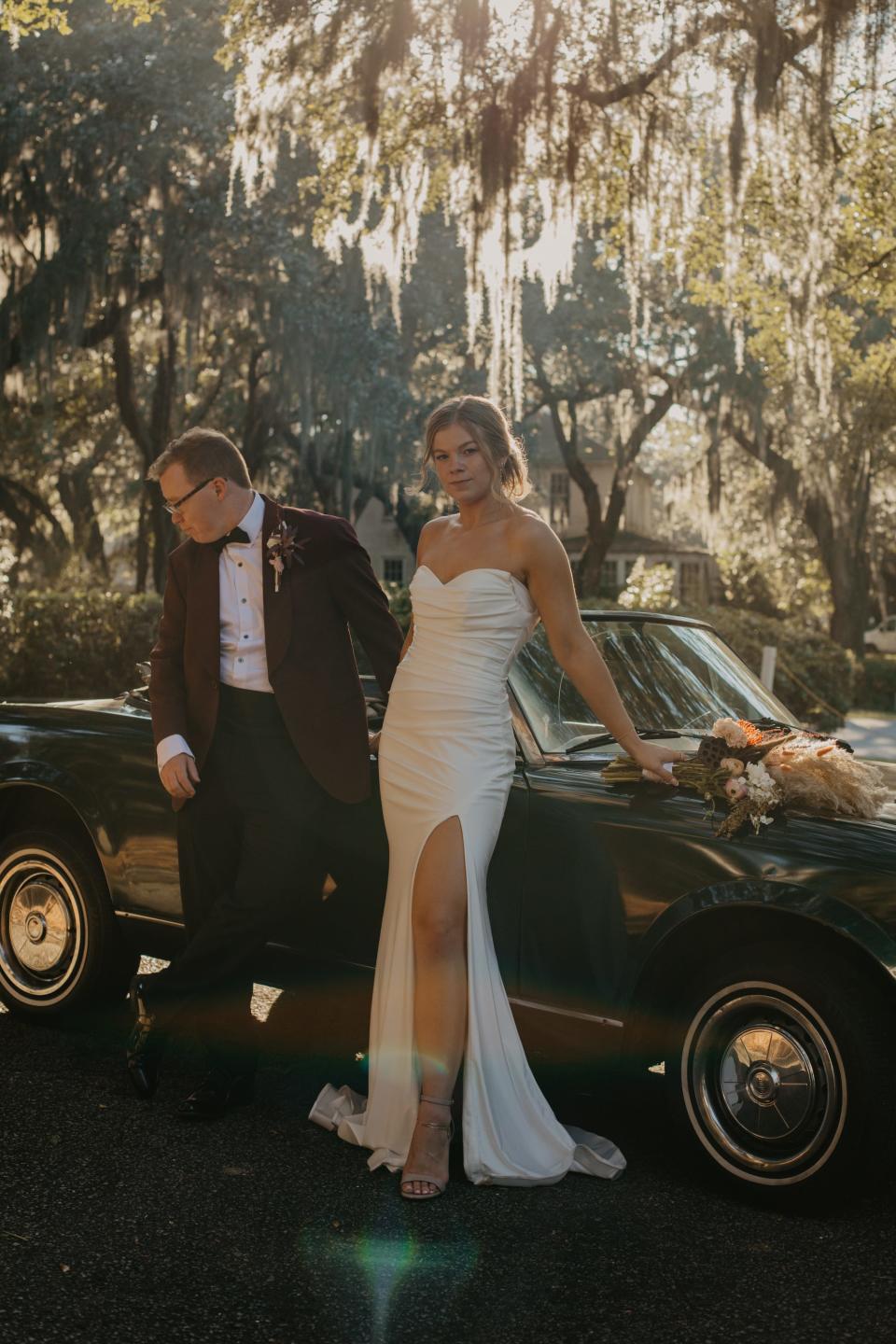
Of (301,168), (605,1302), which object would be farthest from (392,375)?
(605,1302)

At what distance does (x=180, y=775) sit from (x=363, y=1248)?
152 cm

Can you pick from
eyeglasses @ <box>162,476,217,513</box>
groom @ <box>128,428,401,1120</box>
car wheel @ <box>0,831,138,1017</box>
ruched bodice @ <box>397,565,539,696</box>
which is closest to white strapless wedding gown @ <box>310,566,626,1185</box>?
ruched bodice @ <box>397,565,539,696</box>

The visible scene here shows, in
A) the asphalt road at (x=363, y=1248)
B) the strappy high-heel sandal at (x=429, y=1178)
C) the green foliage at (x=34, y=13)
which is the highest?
the green foliage at (x=34, y=13)

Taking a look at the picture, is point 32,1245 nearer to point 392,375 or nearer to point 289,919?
point 289,919

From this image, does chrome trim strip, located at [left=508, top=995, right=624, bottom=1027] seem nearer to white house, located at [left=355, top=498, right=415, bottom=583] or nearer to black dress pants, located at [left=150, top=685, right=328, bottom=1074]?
black dress pants, located at [left=150, top=685, right=328, bottom=1074]

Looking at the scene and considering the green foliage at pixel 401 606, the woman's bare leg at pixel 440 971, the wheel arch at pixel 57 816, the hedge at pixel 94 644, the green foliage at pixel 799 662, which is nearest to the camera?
the woman's bare leg at pixel 440 971

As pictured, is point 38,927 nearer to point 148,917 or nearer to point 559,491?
point 148,917

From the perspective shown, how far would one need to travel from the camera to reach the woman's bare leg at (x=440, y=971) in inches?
155

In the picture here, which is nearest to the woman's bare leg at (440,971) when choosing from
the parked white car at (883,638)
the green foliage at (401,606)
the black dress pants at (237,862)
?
the black dress pants at (237,862)

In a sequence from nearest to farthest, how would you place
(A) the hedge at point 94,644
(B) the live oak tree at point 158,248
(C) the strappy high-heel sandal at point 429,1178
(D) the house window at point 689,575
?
(C) the strappy high-heel sandal at point 429,1178, (A) the hedge at point 94,644, (B) the live oak tree at point 158,248, (D) the house window at point 689,575

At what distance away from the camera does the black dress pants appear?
4.27 metres

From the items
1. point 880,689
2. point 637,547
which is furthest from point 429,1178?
point 637,547

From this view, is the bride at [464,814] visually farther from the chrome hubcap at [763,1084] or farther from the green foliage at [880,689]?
the green foliage at [880,689]

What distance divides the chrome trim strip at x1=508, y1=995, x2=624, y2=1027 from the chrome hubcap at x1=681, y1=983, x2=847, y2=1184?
213 mm
